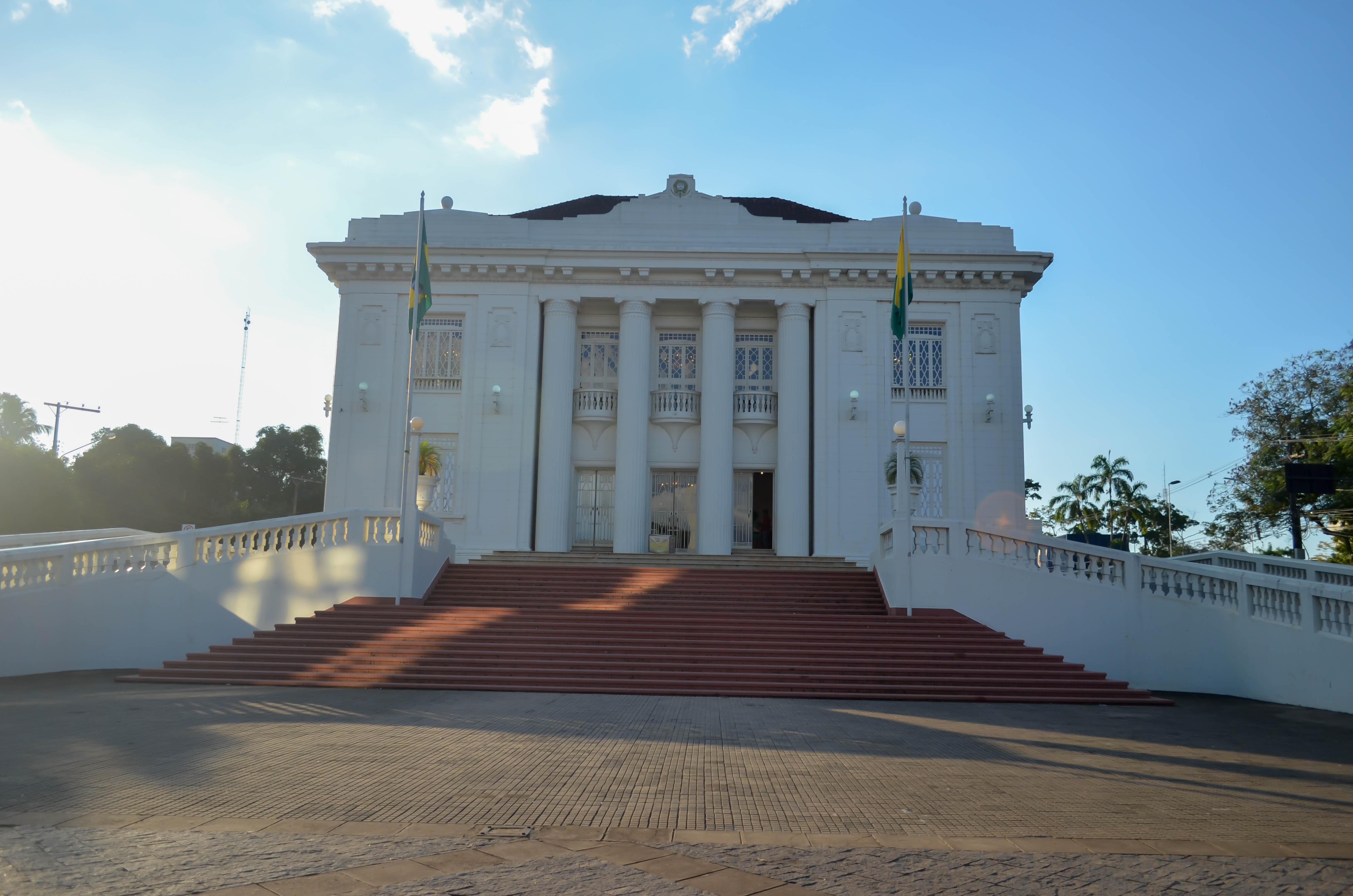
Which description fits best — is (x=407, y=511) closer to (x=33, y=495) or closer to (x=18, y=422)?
(x=33, y=495)

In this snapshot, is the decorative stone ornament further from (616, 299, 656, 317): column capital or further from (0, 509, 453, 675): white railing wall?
(0, 509, 453, 675): white railing wall

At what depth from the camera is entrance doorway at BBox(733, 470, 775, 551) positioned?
83.8 feet

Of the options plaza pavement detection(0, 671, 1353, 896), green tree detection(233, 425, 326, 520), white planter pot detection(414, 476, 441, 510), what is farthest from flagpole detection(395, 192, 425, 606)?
green tree detection(233, 425, 326, 520)

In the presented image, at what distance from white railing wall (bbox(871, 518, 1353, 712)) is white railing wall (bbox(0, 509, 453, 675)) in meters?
9.85

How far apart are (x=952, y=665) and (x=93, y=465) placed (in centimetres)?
4594

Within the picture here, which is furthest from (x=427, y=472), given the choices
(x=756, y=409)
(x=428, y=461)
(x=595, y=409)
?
(x=756, y=409)

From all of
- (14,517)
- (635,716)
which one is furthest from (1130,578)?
(14,517)

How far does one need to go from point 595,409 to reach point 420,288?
329 inches

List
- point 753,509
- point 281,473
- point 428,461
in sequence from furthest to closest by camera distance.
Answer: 1. point 281,473
2. point 753,509
3. point 428,461

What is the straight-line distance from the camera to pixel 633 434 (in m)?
24.6

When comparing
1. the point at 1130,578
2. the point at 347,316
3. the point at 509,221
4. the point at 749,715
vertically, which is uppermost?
the point at 509,221

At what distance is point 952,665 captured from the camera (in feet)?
42.8

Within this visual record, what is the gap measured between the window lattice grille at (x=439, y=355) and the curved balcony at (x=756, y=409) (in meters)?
8.04

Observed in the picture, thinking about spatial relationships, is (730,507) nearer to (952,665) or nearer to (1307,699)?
(952,665)
